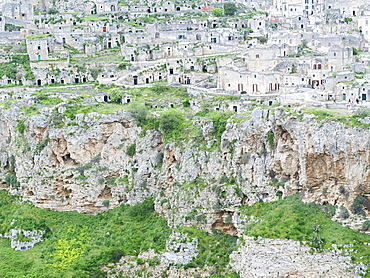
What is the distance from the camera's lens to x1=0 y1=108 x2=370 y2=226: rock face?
2318 inches

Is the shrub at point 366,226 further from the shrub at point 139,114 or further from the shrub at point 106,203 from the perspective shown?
the shrub at point 106,203

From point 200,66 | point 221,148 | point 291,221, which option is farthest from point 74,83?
point 291,221

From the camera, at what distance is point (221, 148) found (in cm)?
6312

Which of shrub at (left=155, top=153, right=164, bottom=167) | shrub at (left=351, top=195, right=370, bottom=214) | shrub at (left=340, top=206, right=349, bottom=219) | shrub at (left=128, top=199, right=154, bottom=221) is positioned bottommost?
shrub at (left=128, top=199, right=154, bottom=221)

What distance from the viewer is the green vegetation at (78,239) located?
6212 cm

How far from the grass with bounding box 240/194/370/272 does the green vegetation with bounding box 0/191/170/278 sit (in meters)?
7.63

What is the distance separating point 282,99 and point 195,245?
12.5 metres

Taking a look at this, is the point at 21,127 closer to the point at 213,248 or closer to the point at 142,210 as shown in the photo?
the point at 142,210

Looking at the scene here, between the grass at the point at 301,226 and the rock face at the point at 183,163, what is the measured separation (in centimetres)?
116

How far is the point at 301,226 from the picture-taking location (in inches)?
2264

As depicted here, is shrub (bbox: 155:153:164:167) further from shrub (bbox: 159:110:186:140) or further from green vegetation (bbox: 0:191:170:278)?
green vegetation (bbox: 0:191:170:278)

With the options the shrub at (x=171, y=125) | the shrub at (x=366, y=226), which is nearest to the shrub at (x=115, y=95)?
the shrub at (x=171, y=125)

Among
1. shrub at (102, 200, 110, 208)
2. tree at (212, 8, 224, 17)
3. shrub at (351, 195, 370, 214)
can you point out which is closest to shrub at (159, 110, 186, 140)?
shrub at (102, 200, 110, 208)

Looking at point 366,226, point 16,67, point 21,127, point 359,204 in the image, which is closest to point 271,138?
point 359,204
